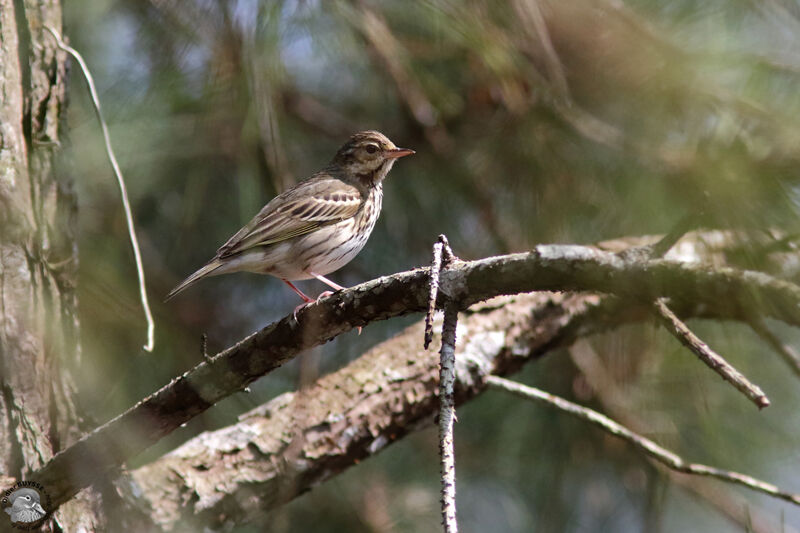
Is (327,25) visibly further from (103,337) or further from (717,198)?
(717,198)

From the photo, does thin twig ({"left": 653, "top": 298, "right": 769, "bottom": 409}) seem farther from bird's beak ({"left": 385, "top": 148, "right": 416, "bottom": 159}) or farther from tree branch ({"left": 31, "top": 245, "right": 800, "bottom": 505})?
bird's beak ({"left": 385, "top": 148, "right": 416, "bottom": 159})

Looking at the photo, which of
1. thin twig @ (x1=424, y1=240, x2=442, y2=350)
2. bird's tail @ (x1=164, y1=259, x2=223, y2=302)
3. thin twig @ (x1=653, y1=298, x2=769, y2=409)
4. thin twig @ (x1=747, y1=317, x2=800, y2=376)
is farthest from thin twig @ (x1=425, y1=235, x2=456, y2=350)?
bird's tail @ (x1=164, y1=259, x2=223, y2=302)

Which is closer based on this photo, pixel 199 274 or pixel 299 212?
pixel 199 274

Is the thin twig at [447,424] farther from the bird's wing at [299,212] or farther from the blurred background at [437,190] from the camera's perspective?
the bird's wing at [299,212]

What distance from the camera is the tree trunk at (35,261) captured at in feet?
10.3

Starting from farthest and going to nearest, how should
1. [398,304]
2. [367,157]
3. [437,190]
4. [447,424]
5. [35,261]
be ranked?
1. [437,190]
2. [367,157]
3. [35,261]
4. [398,304]
5. [447,424]

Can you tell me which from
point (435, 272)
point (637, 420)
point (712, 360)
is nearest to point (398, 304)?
point (435, 272)

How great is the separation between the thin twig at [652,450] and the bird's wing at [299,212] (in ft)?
5.00

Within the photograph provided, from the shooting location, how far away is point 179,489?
11.8 feet

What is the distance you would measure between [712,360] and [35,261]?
8.66 ft

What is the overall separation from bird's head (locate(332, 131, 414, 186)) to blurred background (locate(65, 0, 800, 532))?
29 centimetres

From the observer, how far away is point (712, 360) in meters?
2.03

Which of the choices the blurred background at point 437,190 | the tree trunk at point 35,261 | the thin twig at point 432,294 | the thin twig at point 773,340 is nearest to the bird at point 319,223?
the blurred background at point 437,190

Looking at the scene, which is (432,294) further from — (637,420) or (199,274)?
(637,420)
